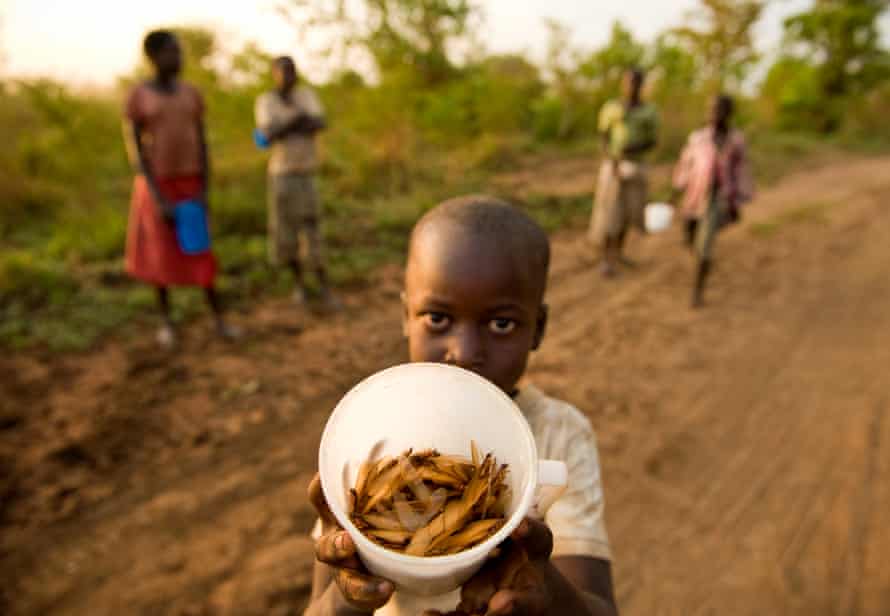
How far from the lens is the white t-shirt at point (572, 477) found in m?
1.15

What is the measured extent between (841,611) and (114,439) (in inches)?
128

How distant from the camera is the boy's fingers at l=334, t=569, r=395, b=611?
75 centimetres

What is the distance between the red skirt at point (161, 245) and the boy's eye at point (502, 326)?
3251 millimetres

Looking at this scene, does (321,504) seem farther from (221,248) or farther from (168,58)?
(221,248)

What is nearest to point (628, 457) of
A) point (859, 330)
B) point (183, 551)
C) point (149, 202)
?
point (183, 551)

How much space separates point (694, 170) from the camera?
192 inches

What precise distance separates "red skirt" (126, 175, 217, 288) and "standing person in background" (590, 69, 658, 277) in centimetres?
361

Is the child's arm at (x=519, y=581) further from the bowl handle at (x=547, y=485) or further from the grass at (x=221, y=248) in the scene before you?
the grass at (x=221, y=248)

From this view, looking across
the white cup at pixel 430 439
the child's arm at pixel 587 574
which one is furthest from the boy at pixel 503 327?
the white cup at pixel 430 439

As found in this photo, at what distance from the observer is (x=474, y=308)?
1.16 metres

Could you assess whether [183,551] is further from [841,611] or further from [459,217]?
[841,611]

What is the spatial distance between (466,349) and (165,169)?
325cm

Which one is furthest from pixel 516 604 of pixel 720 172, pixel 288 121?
pixel 720 172

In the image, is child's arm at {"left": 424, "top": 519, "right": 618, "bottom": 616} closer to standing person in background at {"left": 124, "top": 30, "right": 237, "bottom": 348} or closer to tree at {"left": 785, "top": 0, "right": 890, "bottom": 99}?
standing person in background at {"left": 124, "top": 30, "right": 237, "bottom": 348}
